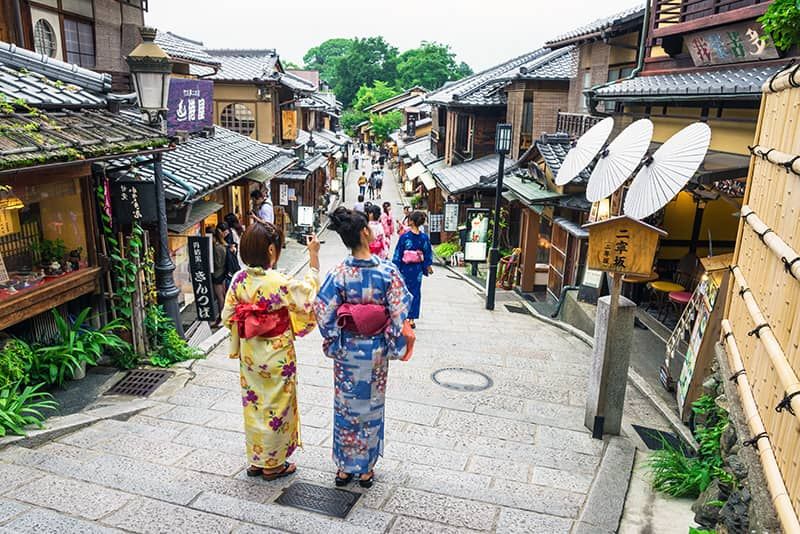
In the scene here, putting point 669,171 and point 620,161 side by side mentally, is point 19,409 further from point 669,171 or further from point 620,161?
point 620,161

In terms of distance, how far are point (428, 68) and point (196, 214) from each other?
3047 inches

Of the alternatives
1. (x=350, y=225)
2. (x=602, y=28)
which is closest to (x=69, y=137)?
(x=350, y=225)

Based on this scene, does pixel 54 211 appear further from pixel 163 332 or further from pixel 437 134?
pixel 437 134

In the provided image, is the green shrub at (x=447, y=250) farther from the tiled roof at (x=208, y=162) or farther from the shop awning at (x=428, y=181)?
the tiled roof at (x=208, y=162)

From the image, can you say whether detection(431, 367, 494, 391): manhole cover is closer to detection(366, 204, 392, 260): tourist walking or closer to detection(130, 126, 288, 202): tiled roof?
detection(366, 204, 392, 260): tourist walking

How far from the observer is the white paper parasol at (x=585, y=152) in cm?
877

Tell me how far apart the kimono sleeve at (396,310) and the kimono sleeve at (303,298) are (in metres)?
0.64

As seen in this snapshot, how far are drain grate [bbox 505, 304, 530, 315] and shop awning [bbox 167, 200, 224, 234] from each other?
24.1 ft

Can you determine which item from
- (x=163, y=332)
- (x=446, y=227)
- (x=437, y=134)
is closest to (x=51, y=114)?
(x=163, y=332)

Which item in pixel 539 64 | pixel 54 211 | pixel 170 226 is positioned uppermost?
pixel 539 64

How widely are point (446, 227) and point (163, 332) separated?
53.1 ft

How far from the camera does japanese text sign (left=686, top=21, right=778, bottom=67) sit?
7617mm

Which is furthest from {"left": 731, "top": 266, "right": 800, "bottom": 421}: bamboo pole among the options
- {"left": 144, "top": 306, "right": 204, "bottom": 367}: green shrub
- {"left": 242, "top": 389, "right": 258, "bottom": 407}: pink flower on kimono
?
{"left": 144, "top": 306, "right": 204, "bottom": 367}: green shrub

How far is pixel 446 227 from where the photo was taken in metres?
23.1
